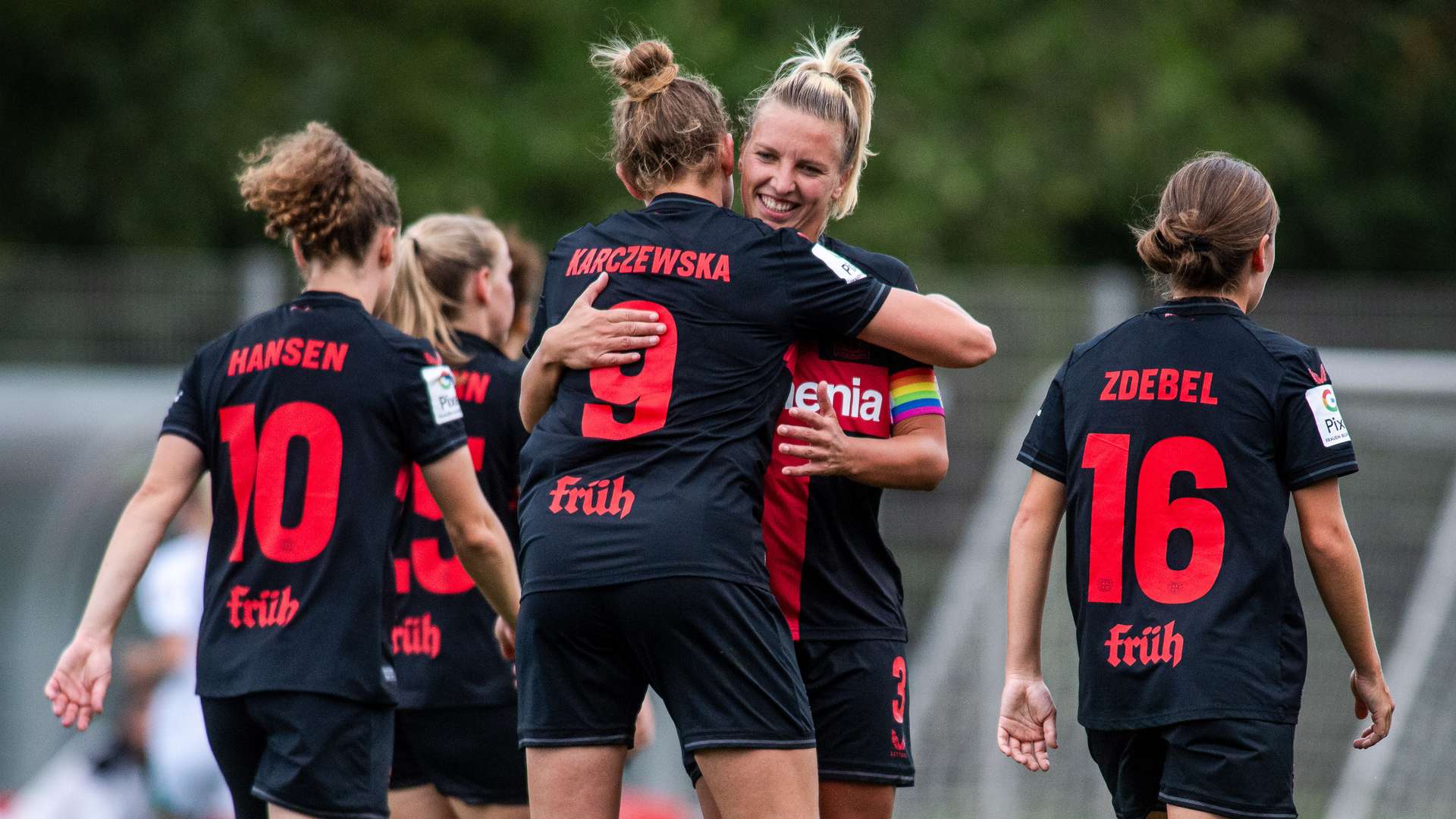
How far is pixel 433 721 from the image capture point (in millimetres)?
4797

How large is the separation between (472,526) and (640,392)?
94 centimetres

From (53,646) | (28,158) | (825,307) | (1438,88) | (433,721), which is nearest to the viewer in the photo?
(825,307)

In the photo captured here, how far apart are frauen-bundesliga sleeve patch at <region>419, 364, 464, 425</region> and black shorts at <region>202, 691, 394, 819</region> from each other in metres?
0.72

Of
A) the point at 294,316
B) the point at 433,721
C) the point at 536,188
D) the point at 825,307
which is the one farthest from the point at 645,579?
the point at 536,188

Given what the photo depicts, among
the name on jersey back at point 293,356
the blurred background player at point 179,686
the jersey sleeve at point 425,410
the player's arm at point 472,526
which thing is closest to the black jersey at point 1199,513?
the player's arm at point 472,526

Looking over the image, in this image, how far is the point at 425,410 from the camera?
4148 mm

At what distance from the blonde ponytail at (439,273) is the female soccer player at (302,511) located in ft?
2.26

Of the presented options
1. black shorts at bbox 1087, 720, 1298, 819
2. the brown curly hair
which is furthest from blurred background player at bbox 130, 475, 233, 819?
black shorts at bbox 1087, 720, 1298, 819

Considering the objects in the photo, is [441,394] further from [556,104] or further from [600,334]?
[556,104]

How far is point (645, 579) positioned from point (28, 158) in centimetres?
1327

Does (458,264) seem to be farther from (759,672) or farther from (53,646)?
(53,646)

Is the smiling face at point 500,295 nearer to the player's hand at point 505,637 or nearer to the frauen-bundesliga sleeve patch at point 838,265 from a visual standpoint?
the player's hand at point 505,637

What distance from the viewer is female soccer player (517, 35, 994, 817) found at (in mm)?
3383

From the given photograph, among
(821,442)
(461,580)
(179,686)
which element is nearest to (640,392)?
(821,442)
